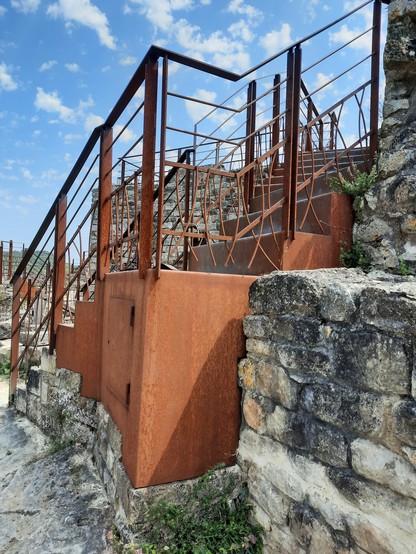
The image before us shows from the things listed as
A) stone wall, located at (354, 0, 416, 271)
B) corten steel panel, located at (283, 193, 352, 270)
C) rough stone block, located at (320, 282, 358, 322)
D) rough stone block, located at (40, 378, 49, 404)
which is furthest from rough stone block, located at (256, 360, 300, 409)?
rough stone block, located at (40, 378, 49, 404)

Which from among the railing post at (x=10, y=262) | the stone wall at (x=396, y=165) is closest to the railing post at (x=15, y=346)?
the stone wall at (x=396, y=165)

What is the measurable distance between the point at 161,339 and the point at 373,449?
1255mm

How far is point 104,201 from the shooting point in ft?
11.5

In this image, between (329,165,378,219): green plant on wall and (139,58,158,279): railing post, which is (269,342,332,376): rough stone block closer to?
(139,58,158,279): railing post

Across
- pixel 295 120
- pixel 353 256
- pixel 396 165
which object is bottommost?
pixel 353 256

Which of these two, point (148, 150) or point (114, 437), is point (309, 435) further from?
point (148, 150)

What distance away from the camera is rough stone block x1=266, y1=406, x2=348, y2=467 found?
186 cm

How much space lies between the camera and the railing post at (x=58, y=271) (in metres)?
4.09

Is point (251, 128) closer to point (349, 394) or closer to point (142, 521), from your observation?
point (349, 394)

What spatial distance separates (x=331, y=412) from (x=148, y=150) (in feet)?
6.42

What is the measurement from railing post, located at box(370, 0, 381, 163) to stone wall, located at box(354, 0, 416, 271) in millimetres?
102

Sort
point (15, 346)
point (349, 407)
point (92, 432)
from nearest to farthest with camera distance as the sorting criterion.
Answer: point (349, 407) → point (92, 432) → point (15, 346)

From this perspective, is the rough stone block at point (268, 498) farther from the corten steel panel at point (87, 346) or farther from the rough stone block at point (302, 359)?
the corten steel panel at point (87, 346)

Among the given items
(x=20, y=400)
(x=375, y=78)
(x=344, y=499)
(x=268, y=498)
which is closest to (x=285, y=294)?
(x=344, y=499)
